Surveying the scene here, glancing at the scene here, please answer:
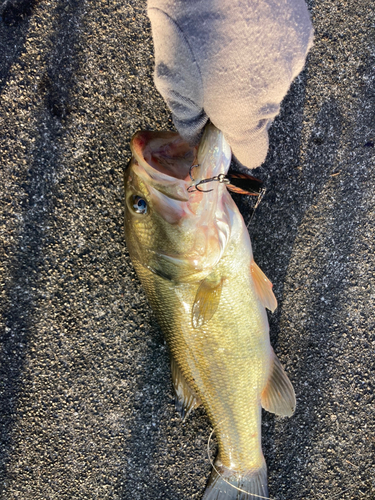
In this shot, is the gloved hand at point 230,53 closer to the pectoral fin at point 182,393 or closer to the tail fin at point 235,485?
the pectoral fin at point 182,393

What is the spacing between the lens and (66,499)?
7.03 feet

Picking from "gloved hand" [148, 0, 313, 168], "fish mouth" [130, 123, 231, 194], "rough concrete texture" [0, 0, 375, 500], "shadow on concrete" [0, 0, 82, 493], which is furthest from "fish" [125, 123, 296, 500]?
"shadow on concrete" [0, 0, 82, 493]

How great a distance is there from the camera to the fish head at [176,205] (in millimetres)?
1420

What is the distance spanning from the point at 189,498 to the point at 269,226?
200 centimetres

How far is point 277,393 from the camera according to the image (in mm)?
1905

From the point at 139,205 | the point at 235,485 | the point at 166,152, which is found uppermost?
the point at 166,152

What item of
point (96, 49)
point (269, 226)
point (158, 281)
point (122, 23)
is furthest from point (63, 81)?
point (269, 226)

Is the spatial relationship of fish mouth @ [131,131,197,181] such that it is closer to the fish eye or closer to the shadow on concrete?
the fish eye

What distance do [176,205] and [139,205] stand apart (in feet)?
0.63

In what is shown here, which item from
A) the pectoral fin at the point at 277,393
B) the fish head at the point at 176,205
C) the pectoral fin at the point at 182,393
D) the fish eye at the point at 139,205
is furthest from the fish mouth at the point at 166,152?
the pectoral fin at the point at 277,393

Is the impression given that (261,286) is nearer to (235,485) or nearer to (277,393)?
(277,393)

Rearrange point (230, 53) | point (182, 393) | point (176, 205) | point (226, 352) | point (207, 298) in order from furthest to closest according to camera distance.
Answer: point (182, 393)
point (226, 352)
point (207, 298)
point (176, 205)
point (230, 53)

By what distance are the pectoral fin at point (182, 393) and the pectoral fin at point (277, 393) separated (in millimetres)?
424

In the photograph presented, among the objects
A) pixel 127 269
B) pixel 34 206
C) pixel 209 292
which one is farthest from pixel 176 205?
pixel 34 206
